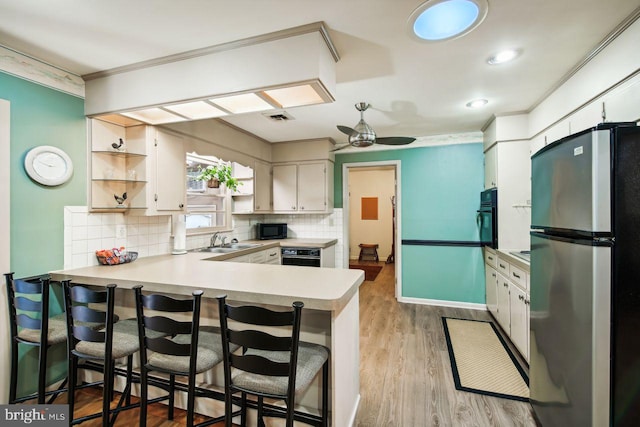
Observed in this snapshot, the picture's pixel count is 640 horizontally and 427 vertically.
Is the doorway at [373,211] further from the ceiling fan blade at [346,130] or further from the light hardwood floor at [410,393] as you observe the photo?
the ceiling fan blade at [346,130]

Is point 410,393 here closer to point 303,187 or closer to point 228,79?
point 228,79

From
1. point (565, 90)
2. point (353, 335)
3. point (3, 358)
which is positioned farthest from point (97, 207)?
point (565, 90)

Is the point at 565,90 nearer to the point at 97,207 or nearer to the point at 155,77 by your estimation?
the point at 155,77

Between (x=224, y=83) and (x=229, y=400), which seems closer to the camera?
(x=229, y=400)

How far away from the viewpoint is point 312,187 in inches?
173

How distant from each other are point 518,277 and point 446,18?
7.48 ft

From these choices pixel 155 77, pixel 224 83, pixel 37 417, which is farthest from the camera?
pixel 155 77

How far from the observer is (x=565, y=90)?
2.31 m

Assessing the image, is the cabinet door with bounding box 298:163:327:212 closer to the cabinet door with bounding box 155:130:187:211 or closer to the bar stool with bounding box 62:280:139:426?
the cabinet door with bounding box 155:130:187:211

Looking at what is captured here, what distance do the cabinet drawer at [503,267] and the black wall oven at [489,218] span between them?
184mm

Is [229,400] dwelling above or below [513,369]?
above

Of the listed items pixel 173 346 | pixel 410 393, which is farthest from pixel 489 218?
pixel 173 346

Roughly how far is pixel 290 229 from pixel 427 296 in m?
2.41

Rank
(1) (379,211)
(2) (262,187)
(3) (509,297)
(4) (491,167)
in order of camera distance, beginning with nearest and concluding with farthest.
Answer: (3) (509,297) → (4) (491,167) → (2) (262,187) → (1) (379,211)
